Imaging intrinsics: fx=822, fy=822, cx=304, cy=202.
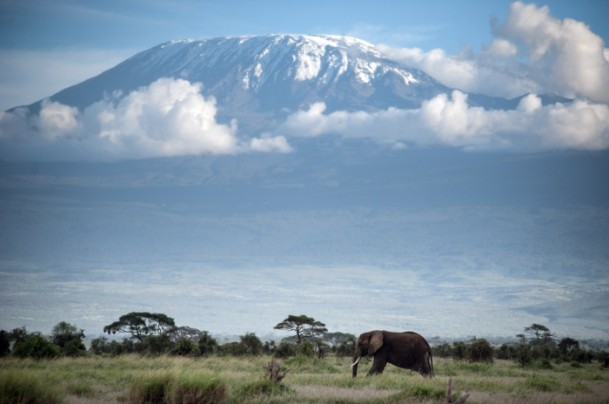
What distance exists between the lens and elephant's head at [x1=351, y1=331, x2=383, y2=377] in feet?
87.2

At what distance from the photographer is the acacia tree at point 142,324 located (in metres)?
56.6

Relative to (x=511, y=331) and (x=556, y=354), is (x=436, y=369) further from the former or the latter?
(x=511, y=331)

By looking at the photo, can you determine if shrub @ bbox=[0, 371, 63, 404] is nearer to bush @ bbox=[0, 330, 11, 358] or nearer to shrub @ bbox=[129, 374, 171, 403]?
shrub @ bbox=[129, 374, 171, 403]

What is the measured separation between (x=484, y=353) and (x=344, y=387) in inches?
734

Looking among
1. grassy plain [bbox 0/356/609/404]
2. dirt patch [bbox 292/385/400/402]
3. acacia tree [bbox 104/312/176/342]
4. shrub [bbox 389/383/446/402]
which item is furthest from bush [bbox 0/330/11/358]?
acacia tree [bbox 104/312/176/342]

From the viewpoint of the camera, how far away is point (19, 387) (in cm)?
1600

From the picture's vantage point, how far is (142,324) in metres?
57.0

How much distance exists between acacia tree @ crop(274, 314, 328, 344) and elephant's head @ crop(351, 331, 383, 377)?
103 feet

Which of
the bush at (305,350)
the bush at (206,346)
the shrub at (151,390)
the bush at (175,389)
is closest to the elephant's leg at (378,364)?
the bush at (305,350)

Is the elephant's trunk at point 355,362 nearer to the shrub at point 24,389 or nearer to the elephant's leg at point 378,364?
the elephant's leg at point 378,364

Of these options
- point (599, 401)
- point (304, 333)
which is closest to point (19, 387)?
point (599, 401)

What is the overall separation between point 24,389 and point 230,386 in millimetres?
5758

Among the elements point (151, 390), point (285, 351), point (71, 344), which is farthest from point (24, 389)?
point (285, 351)

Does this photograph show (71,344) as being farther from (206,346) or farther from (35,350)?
(206,346)
